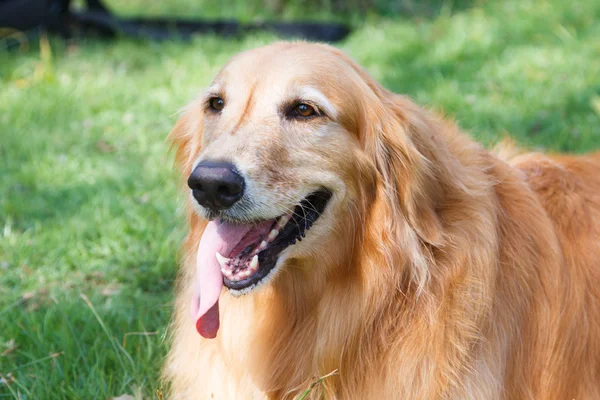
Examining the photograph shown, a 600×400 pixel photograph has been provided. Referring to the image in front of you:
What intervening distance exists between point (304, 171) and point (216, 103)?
1.86 ft

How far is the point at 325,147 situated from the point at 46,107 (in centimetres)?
496

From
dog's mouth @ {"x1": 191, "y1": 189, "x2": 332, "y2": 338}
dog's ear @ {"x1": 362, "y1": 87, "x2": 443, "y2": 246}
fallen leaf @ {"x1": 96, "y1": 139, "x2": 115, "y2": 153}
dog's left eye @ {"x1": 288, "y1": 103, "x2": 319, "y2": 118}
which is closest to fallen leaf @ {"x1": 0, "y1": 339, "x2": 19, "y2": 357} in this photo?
dog's mouth @ {"x1": 191, "y1": 189, "x2": 332, "y2": 338}

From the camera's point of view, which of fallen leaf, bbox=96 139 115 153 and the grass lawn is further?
fallen leaf, bbox=96 139 115 153

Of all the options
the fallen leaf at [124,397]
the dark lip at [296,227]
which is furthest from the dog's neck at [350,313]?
→ the fallen leaf at [124,397]

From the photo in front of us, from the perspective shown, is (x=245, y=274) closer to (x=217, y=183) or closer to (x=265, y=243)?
(x=265, y=243)

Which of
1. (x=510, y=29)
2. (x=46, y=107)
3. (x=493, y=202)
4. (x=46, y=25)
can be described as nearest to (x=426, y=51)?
(x=510, y=29)

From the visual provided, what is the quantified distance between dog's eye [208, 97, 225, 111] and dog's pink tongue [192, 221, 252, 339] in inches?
20.0

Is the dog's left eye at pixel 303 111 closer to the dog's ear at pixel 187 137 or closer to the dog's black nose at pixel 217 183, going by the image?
the dog's black nose at pixel 217 183

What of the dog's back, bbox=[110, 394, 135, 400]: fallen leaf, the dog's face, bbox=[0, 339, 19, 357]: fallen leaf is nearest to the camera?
the dog's face

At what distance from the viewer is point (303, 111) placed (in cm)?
282

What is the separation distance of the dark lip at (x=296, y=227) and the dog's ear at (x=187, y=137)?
640mm

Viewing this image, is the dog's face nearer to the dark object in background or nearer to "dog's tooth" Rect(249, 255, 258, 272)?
"dog's tooth" Rect(249, 255, 258, 272)

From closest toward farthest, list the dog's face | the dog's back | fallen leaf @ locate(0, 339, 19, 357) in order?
the dog's face
the dog's back
fallen leaf @ locate(0, 339, 19, 357)

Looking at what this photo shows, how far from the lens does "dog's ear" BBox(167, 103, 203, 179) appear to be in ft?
10.5
